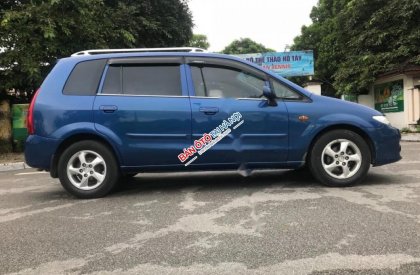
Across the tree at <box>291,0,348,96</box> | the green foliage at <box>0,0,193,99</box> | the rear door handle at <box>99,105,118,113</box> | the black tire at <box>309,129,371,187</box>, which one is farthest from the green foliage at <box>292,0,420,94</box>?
the rear door handle at <box>99,105,118,113</box>

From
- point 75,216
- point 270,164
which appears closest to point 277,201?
point 270,164

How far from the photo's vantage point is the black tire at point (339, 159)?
596cm

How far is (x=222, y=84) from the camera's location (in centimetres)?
605

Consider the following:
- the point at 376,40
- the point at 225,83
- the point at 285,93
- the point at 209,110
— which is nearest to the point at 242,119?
the point at 209,110

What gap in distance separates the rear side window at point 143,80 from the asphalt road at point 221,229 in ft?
4.49

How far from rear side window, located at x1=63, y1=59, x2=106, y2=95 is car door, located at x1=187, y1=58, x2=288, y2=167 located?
1.23m

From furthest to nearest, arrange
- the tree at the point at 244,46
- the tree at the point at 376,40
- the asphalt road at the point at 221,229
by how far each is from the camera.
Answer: the tree at the point at 244,46 < the tree at the point at 376,40 < the asphalt road at the point at 221,229

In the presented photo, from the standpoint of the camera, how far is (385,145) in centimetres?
604

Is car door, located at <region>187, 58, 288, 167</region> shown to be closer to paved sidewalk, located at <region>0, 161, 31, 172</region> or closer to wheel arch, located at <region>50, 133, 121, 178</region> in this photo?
wheel arch, located at <region>50, 133, 121, 178</region>

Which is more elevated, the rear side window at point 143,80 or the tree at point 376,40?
the tree at point 376,40

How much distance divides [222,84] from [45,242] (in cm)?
296

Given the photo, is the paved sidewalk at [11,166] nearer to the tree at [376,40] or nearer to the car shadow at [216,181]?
the car shadow at [216,181]

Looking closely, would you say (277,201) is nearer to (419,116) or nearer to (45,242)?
(45,242)

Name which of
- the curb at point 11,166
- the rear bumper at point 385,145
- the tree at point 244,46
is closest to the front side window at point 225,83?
the rear bumper at point 385,145
